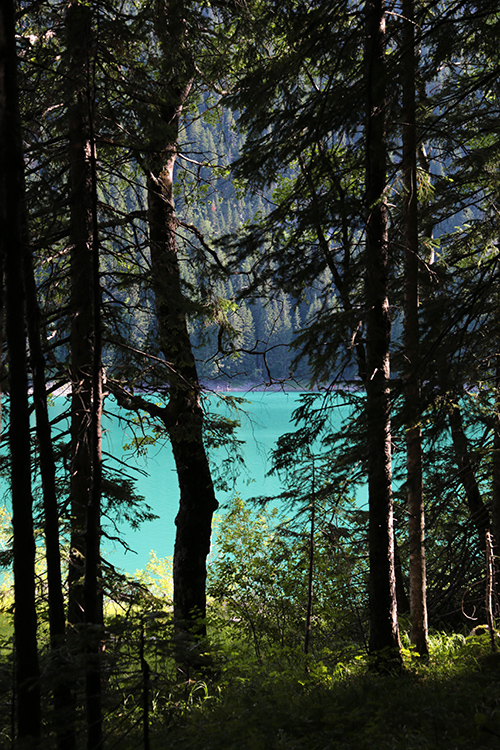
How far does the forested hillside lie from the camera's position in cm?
296

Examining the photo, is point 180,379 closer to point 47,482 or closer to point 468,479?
point 47,482

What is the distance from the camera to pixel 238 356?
7383 mm

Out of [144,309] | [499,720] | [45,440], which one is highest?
[144,309]

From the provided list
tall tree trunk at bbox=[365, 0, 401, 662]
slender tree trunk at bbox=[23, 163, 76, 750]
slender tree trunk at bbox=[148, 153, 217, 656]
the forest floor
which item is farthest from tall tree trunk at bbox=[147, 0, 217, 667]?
slender tree trunk at bbox=[23, 163, 76, 750]

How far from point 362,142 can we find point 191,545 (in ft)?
17.5

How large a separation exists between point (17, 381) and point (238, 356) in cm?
475

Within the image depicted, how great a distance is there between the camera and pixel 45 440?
335 cm

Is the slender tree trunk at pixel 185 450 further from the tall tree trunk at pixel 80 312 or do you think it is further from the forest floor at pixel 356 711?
the forest floor at pixel 356 711

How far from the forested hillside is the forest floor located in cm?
3

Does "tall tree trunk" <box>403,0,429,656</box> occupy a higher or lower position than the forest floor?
higher

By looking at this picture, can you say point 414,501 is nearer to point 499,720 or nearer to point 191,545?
point 499,720

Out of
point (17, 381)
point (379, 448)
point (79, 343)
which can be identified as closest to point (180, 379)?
point (79, 343)

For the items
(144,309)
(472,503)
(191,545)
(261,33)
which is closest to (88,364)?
(144,309)

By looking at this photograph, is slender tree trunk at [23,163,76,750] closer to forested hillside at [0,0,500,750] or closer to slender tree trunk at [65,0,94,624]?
forested hillside at [0,0,500,750]
